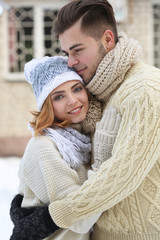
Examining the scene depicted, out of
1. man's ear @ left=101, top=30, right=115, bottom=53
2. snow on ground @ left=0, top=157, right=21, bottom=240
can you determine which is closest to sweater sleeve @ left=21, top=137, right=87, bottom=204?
man's ear @ left=101, top=30, right=115, bottom=53

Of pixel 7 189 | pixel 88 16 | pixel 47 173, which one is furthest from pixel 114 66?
pixel 7 189

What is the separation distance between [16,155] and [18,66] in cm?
194

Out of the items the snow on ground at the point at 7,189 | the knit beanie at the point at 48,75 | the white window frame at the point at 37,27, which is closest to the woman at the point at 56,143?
the knit beanie at the point at 48,75

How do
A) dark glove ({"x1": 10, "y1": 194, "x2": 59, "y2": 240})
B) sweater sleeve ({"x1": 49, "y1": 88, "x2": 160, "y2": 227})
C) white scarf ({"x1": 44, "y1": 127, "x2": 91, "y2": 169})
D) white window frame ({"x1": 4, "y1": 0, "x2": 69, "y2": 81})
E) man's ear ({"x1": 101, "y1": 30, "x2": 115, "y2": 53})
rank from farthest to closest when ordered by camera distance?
white window frame ({"x1": 4, "y1": 0, "x2": 69, "y2": 81}), man's ear ({"x1": 101, "y1": 30, "x2": 115, "y2": 53}), white scarf ({"x1": 44, "y1": 127, "x2": 91, "y2": 169}), dark glove ({"x1": 10, "y1": 194, "x2": 59, "y2": 240}), sweater sleeve ({"x1": 49, "y1": 88, "x2": 160, "y2": 227})

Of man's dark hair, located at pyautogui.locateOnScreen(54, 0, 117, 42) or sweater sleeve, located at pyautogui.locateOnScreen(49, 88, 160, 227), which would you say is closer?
sweater sleeve, located at pyautogui.locateOnScreen(49, 88, 160, 227)

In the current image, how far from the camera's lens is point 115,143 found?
5.74 feet

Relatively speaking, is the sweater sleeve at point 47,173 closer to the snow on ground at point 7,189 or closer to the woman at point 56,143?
the woman at point 56,143

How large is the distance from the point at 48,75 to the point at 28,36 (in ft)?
22.6

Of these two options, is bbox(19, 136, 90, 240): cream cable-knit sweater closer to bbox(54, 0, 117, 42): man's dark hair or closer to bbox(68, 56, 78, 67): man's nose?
bbox(68, 56, 78, 67): man's nose

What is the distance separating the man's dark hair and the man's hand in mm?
457

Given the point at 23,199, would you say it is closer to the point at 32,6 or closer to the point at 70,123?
the point at 70,123

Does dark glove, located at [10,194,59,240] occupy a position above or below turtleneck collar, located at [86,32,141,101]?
below

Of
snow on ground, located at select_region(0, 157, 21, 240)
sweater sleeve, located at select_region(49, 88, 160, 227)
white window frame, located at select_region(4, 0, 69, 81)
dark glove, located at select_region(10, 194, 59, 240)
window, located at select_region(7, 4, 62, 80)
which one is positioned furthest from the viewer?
window, located at select_region(7, 4, 62, 80)

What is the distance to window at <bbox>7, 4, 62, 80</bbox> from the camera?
8602 millimetres
